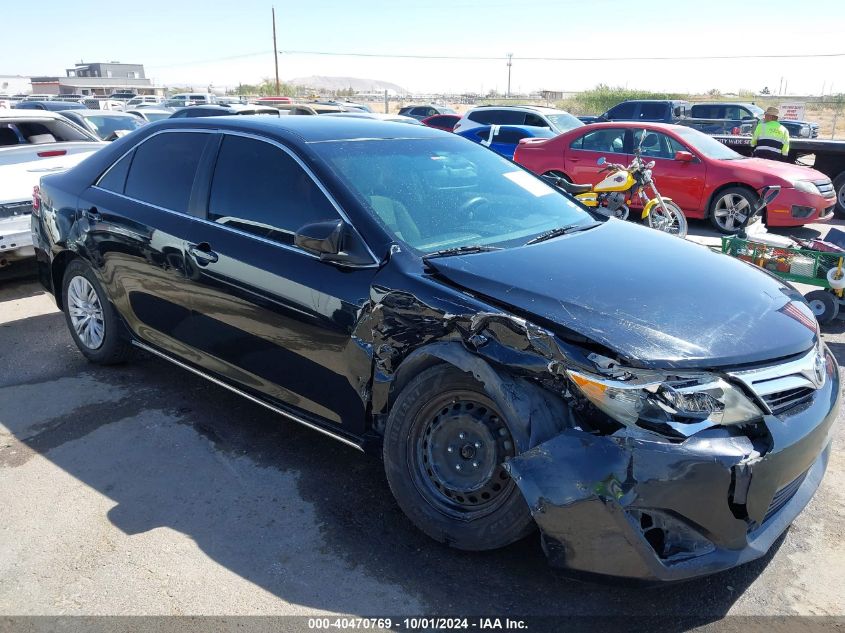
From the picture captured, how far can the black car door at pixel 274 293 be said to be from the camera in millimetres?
3217

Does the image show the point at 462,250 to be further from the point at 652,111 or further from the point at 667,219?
the point at 652,111

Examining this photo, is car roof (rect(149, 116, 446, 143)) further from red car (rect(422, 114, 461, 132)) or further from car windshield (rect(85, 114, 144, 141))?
red car (rect(422, 114, 461, 132))

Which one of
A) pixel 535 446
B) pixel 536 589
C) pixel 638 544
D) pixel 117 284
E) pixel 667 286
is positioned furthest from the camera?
pixel 117 284

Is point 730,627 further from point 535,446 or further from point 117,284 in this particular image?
point 117,284

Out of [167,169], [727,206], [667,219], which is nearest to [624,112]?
[727,206]

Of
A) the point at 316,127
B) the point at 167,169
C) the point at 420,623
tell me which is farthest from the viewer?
the point at 167,169

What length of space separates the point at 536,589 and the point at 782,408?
45.5 inches

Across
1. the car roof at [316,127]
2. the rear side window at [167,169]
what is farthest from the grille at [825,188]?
the rear side window at [167,169]

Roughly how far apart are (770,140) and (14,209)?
36.1 feet

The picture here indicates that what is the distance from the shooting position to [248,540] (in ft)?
10.2

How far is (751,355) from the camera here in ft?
8.58

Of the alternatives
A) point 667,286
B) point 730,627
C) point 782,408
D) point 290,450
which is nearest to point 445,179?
point 667,286

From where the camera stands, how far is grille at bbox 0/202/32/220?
6484mm

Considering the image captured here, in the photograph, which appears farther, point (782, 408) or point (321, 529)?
point (321, 529)
